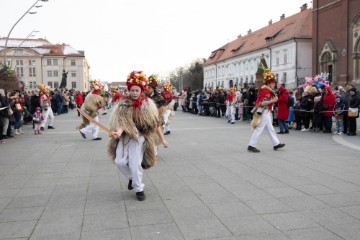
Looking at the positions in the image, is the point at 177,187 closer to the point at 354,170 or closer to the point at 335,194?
the point at 335,194

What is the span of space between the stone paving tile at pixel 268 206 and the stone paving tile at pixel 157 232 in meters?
1.21

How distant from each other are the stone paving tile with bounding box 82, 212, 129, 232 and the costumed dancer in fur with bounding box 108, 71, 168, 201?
2.50ft

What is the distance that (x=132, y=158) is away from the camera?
568 cm

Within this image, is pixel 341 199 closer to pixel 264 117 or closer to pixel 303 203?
pixel 303 203

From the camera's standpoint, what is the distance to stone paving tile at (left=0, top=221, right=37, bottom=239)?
14.3 feet

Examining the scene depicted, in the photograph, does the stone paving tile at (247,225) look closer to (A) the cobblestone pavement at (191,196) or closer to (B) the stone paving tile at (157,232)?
(A) the cobblestone pavement at (191,196)

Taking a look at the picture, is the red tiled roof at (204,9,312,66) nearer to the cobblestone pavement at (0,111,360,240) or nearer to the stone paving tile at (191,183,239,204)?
the cobblestone pavement at (0,111,360,240)

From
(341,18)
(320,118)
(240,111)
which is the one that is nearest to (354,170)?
(320,118)

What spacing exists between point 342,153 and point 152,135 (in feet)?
18.6

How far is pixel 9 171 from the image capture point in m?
7.96

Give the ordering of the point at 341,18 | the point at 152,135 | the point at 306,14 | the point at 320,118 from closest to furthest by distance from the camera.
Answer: the point at 152,135 < the point at 320,118 < the point at 341,18 < the point at 306,14

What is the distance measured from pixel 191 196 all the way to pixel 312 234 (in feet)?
6.59

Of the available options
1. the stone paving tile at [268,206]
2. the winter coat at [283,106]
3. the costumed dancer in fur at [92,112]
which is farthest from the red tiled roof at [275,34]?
the stone paving tile at [268,206]

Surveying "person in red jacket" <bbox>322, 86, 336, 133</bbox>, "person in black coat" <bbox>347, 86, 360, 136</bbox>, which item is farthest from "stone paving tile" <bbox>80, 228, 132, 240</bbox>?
"person in red jacket" <bbox>322, 86, 336, 133</bbox>
